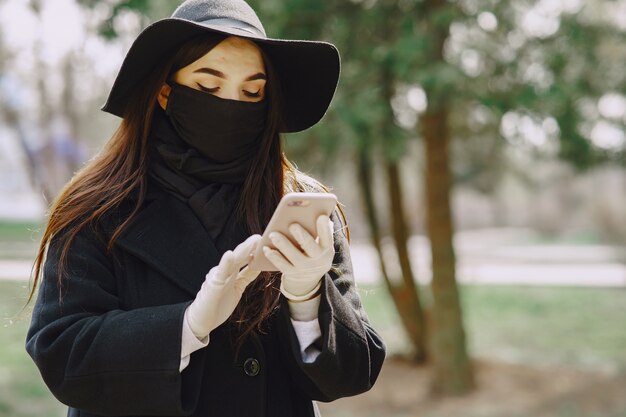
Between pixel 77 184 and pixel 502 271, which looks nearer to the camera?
pixel 77 184

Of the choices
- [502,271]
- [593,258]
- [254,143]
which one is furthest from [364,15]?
[593,258]

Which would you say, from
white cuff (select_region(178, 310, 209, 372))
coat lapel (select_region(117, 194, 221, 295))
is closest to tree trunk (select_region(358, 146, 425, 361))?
coat lapel (select_region(117, 194, 221, 295))

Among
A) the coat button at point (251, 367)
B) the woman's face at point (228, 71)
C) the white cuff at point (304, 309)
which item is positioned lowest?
the coat button at point (251, 367)

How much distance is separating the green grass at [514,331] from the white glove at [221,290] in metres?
6.06

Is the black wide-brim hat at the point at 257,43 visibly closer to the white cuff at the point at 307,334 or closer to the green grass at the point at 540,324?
the white cuff at the point at 307,334

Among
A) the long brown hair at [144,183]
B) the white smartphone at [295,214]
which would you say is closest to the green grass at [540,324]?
the long brown hair at [144,183]

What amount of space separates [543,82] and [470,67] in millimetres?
607

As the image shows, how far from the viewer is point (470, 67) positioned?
6.29 meters

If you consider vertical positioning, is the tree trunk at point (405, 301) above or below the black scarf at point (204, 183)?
below

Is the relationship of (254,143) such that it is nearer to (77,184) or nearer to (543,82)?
(77,184)

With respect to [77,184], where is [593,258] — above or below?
below

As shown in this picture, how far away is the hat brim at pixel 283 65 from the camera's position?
5.74ft

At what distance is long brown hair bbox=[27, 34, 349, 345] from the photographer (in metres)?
1.71

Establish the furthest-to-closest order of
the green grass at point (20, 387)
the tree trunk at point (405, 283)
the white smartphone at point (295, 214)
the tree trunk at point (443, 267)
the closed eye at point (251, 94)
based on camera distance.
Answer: the tree trunk at point (405, 283) → the tree trunk at point (443, 267) → the green grass at point (20, 387) → the closed eye at point (251, 94) → the white smartphone at point (295, 214)
